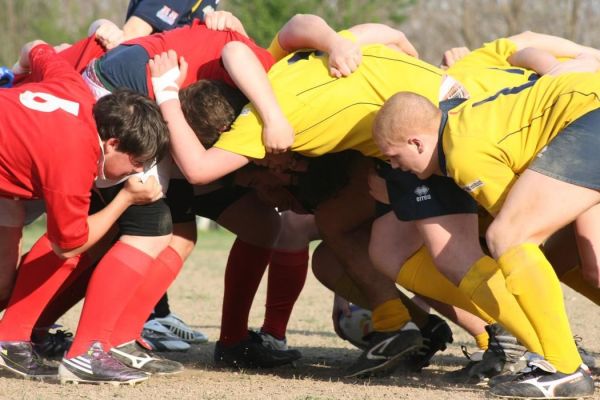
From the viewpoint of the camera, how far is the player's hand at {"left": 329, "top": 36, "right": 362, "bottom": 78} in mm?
4637

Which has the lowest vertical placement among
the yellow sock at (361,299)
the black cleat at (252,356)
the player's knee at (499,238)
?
the black cleat at (252,356)

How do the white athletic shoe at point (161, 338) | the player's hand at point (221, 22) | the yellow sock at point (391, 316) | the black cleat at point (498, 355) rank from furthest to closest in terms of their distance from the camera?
the white athletic shoe at point (161, 338), the player's hand at point (221, 22), the yellow sock at point (391, 316), the black cleat at point (498, 355)

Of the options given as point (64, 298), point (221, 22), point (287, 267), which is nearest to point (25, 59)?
point (221, 22)

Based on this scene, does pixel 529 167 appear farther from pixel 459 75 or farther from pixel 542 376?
pixel 459 75

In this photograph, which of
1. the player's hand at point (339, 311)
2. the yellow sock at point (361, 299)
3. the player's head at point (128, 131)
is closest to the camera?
the player's head at point (128, 131)

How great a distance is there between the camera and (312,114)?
459 centimetres

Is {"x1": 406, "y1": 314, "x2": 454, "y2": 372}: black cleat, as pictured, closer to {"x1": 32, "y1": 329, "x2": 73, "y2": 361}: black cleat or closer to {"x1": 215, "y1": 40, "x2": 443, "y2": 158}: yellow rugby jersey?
{"x1": 215, "y1": 40, "x2": 443, "y2": 158}: yellow rugby jersey

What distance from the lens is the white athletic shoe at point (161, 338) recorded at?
6.10 metres

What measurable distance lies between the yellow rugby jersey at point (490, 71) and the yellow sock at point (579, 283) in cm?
98

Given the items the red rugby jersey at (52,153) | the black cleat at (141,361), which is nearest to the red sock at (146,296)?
the black cleat at (141,361)

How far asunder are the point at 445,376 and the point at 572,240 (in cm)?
92

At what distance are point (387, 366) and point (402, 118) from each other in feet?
4.27

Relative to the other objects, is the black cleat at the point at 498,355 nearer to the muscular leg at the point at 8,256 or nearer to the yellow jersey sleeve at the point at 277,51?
the yellow jersey sleeve at the point at 277,51

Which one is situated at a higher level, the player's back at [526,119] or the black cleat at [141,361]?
the player's back at [526,119]
